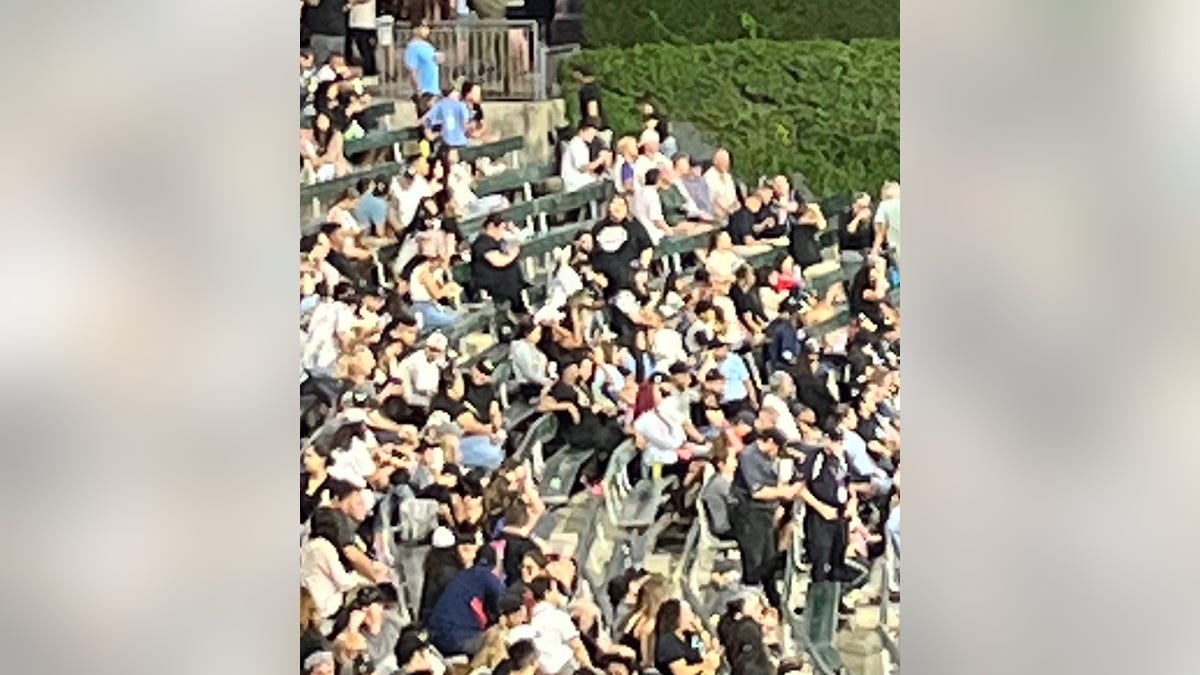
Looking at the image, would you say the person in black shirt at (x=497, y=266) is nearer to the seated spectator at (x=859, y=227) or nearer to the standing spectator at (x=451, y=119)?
the standing spectator at (x=451, y=119)

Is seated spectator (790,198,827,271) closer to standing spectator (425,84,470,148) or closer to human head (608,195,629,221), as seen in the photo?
human head (608,195,629,221)

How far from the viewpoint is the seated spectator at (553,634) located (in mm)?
2322

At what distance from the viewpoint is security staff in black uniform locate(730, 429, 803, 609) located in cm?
234

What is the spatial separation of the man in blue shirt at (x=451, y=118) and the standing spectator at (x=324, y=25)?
0.18 meters

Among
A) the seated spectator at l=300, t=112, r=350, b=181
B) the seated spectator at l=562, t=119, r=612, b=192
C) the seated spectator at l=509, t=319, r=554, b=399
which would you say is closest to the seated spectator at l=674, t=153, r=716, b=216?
the seated spectator at l=562, t=119, r=612, b=192

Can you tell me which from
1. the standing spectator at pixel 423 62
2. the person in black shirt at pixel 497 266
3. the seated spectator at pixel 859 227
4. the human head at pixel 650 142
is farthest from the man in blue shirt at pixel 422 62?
the seated spectator at pixel 859 227

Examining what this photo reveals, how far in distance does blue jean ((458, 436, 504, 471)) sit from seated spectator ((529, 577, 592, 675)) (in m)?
0.20

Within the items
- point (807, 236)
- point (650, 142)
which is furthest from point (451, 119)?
point (807, 236)

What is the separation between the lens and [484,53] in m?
2.35

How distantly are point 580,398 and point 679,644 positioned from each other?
0.41 m
